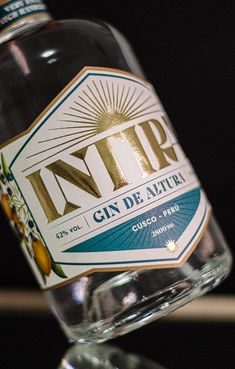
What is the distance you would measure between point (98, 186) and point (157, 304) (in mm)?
145

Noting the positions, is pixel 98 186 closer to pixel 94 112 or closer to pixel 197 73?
pixel 94 112

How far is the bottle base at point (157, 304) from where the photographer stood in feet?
2.63

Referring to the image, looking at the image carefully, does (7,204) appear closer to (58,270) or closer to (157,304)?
(58,270)

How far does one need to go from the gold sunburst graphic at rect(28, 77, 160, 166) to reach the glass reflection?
9.6 inches

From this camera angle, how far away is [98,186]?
79 cm

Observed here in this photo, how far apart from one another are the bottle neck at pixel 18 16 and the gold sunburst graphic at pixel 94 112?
0.12 meters

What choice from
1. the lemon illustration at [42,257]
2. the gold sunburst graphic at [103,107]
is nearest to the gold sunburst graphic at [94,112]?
the gold sunburst graphic at [103,107]

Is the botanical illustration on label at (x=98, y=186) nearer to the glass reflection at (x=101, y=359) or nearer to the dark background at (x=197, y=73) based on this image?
the glass reflection at (x=101, y=359)

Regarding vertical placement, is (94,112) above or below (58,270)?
above

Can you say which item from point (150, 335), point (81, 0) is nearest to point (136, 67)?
point (81, 0)

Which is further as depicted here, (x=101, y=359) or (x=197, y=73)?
(x=197, y=73)

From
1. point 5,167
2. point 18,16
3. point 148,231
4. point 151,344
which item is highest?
point 18,16

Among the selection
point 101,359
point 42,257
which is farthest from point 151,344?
point 42,257

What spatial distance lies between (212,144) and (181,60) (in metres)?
0.13
